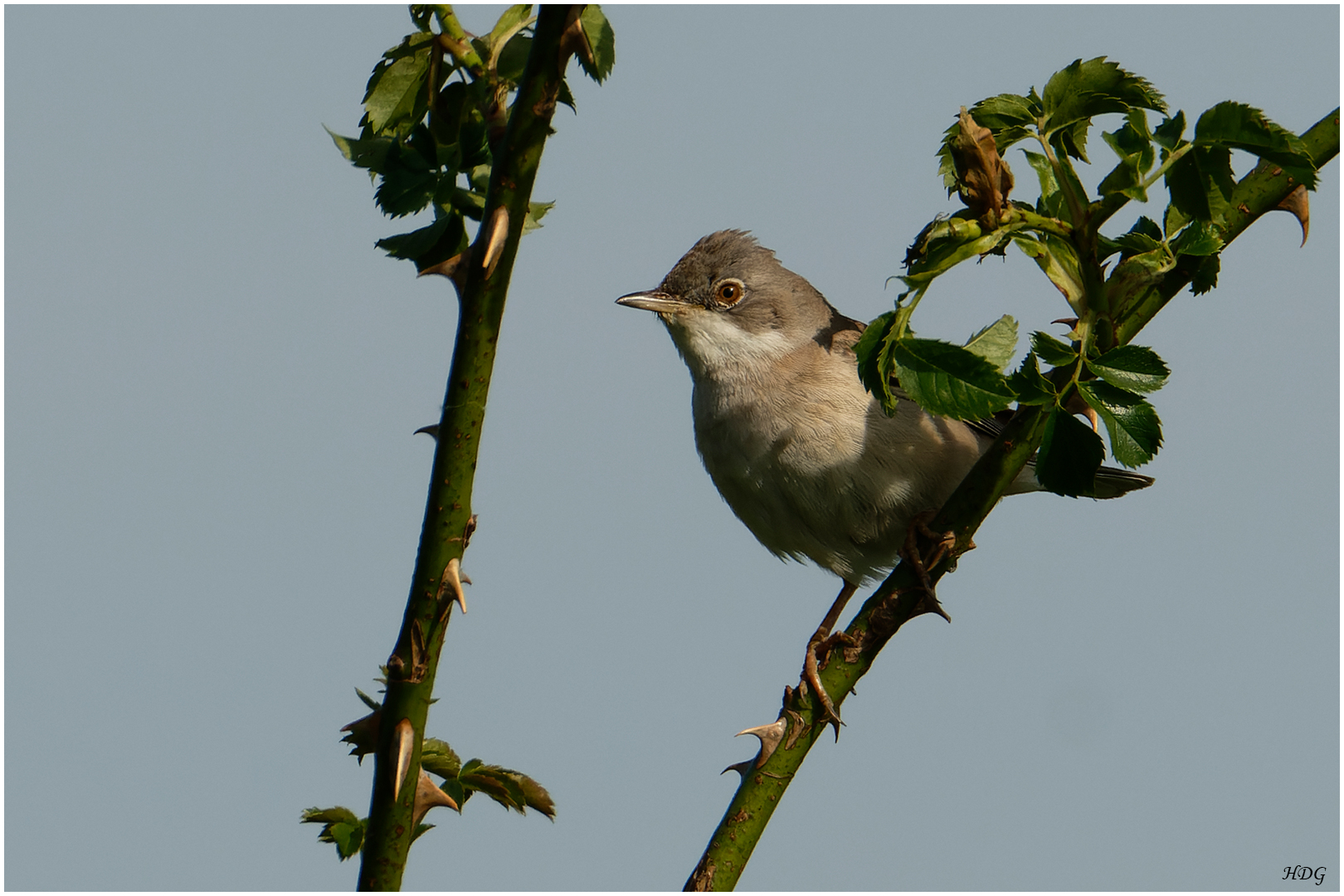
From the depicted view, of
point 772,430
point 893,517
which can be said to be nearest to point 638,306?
point 772,430

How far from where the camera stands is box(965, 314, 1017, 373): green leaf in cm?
251

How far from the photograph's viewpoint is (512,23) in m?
2.52

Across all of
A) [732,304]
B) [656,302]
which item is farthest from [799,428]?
[656,302]

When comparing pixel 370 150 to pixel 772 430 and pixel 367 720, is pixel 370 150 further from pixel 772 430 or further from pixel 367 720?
pixel 772 430

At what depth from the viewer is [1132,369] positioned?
2.43 metres

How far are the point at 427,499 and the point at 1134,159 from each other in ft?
4.91

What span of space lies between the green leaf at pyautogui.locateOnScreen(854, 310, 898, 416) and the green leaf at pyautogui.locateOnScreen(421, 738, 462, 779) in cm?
128

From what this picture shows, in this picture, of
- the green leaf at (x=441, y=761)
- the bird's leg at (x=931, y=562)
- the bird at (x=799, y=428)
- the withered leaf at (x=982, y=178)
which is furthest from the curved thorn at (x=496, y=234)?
the bird at (x=799, y=428)

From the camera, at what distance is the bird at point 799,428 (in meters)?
5.32

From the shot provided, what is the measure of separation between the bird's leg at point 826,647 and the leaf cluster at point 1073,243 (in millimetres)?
981

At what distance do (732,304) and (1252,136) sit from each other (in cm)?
389

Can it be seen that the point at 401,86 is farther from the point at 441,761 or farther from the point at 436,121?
the point at 441,761

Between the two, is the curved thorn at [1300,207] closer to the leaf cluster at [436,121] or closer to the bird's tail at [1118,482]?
the leaf cluster at [436,121]

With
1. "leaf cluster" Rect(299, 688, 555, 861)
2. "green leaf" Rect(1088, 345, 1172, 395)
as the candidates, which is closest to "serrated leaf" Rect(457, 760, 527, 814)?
"leaf cluster" Rect(299, 688, 555, 861)
